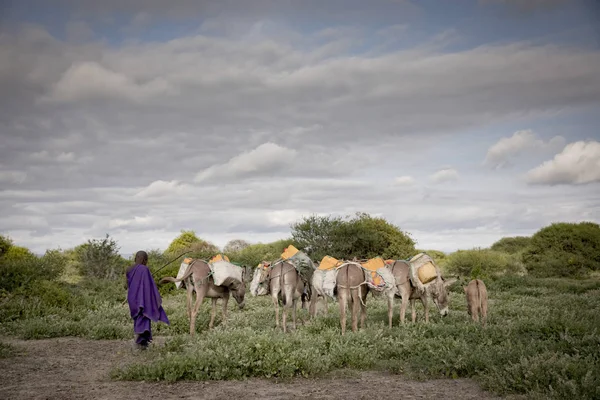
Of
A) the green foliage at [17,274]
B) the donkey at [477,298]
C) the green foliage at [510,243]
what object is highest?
the green foliage at [510,243]

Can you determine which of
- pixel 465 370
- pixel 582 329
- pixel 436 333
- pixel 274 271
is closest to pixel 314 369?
pixel 465 370

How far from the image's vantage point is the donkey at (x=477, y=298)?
1222cm

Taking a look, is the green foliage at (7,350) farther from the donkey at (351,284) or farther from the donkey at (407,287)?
the donkey at (407,287)

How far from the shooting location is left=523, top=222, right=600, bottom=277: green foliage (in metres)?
32.9

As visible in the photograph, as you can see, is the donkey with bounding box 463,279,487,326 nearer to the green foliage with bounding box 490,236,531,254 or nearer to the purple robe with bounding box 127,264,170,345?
the purple robe with bounding box 127,264,170,345

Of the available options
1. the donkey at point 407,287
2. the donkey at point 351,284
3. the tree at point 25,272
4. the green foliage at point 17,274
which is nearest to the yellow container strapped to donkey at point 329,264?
the donkey at point 351,284

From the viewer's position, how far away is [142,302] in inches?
420

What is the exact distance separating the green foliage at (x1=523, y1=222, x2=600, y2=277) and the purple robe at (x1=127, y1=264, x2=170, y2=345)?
1107 inches

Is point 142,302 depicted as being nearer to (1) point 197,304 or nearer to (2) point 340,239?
(1) point 197,304

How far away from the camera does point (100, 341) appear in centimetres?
1238

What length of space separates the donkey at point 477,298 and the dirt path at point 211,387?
453 centimetres

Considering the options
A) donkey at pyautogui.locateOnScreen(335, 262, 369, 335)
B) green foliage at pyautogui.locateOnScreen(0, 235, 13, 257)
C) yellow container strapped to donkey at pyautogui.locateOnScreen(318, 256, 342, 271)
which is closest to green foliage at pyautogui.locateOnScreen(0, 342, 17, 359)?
yellow container strapped to donkey at pyautogui.locateOnScreen(318, 256, 342, 271)

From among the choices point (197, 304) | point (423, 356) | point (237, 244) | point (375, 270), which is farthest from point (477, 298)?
point (237, 244)

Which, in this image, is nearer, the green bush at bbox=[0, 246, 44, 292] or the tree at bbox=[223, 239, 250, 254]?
the green bush at bbox=[0, 246, 44, 292]
